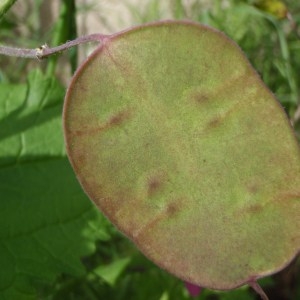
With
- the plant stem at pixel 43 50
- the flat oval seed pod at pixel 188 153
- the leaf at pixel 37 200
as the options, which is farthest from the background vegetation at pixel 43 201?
the plant stem at pixel 43 50

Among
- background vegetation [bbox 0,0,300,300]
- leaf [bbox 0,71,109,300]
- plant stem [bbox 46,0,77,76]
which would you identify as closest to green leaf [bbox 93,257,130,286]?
background vegetation [bbox 0,0,300,300]

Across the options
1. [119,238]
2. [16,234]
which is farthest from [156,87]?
[119,238]

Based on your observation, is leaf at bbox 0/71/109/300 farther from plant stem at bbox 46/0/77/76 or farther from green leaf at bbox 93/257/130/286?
green leaf at bbox 93/257/130/286

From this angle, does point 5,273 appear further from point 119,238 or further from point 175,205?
point 119,238

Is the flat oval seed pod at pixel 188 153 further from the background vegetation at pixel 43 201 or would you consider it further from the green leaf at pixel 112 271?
the green leaf at pixel 112 271

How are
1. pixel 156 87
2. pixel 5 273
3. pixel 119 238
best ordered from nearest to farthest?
1. pixel 156 87
2. pixel 5 273
3. pixel 119 238

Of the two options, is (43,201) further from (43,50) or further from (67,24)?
(43,50)

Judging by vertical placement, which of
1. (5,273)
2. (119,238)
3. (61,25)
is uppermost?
(61,25)
